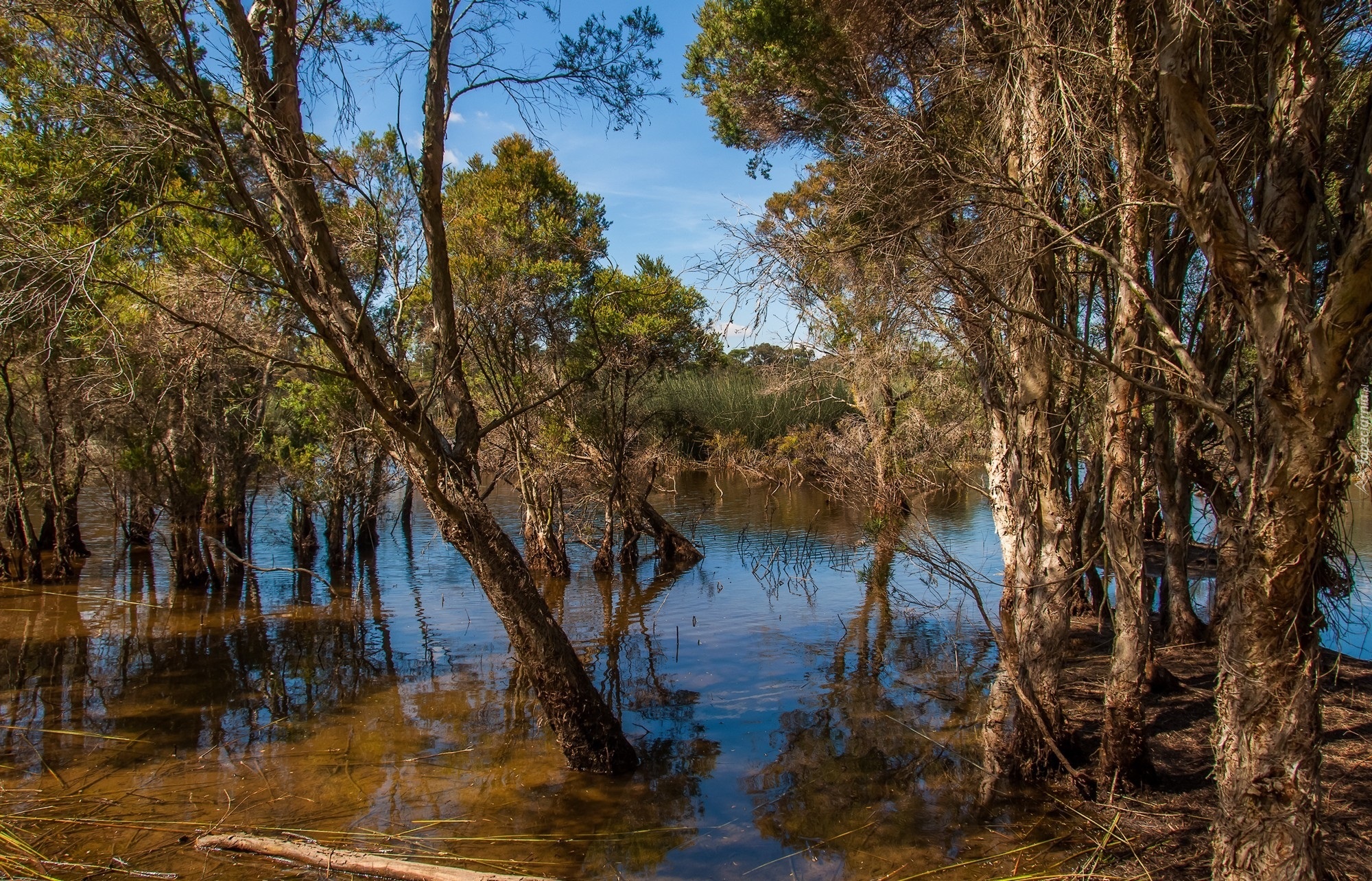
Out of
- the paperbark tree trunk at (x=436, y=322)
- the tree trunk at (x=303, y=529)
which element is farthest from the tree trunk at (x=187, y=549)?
the paperbark tree trunk at (x=436, y=322)

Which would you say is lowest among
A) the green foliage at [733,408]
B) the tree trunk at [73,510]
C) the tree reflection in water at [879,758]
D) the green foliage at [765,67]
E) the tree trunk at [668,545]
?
the tree reflection in water at [879,758]

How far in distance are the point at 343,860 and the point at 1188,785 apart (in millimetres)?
4746

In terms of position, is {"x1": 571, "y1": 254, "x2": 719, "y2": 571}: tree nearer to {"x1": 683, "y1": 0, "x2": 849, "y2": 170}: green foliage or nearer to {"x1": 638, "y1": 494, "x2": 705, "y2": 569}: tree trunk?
{"x1": 638, "y1": 494, "x2": 705, "y2": 569}: tree trunk

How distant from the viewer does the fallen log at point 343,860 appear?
3879 mm

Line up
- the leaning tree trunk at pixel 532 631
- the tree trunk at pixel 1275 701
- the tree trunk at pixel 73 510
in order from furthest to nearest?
the tree trunk at pixel 73 510
the leaning tree trunk at pixel 532 631
the tree trunk at pixel 1275 701

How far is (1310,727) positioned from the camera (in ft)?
9.71

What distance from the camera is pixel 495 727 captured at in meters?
6.46

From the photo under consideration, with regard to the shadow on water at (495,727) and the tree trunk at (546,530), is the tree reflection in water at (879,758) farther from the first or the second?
the tree trunk at (546,530)

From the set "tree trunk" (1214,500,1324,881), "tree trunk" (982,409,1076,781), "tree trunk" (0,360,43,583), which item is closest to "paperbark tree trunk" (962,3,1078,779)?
"tree trunk" (982,409,1076,781)

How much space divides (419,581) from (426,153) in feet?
26.4

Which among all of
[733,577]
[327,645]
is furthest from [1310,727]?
[733,577]

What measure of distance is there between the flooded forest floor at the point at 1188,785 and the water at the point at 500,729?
1.17 ft

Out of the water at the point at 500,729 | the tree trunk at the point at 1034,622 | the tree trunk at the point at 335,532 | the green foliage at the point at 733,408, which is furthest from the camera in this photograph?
the green foliage at the point at 733,408

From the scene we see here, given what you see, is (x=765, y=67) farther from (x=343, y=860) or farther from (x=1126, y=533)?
(x=343, y=860)
